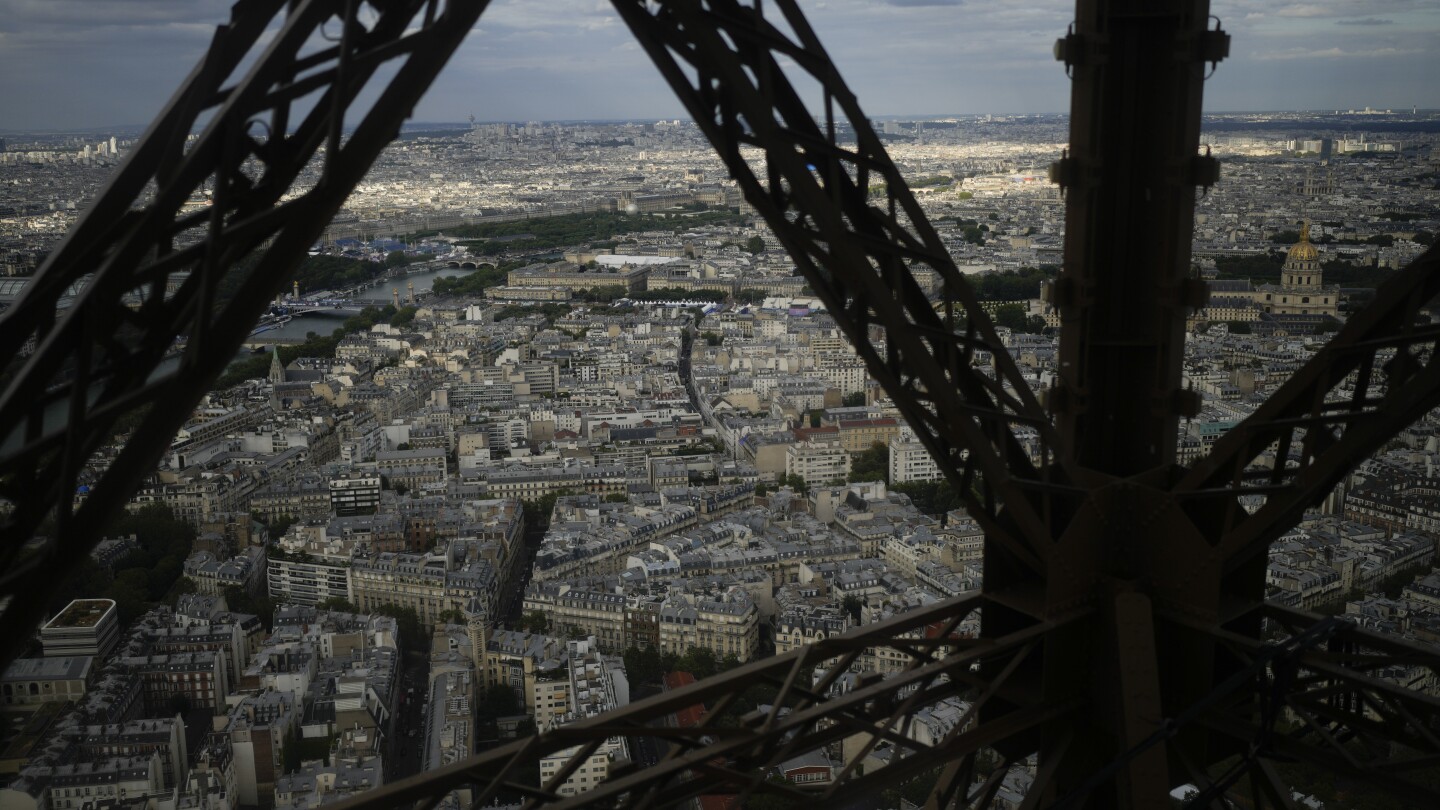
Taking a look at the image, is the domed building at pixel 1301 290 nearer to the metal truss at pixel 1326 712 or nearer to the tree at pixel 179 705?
the tree at pixel 179 705

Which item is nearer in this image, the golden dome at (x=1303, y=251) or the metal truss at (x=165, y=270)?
the metal truss at (x=165, y=270)

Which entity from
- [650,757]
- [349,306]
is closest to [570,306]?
[349,306]

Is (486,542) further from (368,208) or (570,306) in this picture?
(368,208)

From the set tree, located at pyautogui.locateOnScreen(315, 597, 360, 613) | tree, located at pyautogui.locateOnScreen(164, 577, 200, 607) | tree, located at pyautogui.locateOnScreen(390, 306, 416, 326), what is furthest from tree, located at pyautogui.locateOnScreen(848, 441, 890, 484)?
tree, located at pyautogui.locateOnScreen(390, 306, 416, 326)

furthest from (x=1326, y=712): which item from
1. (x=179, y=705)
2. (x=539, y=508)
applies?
(x=539, y=508)

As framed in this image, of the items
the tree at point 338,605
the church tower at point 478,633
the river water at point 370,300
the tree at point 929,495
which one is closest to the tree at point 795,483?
the tree at point 929,495

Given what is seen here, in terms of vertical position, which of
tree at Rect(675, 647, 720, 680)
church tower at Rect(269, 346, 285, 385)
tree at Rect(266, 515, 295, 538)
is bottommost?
tree at Rect(266, 515, 295, 538)

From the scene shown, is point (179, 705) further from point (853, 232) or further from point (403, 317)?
point (403, 317)

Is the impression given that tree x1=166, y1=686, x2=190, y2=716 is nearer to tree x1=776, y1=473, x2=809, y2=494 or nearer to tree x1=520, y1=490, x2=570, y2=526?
tree x1=520, y1=490, x2=570, y2=526
